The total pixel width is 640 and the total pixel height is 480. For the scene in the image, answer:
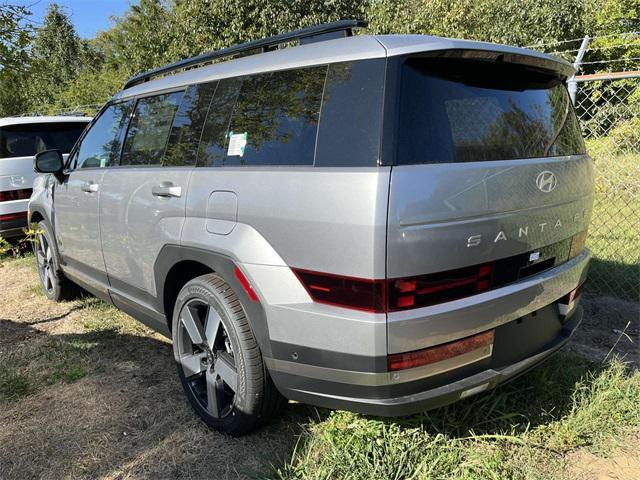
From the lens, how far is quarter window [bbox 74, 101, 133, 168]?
11.5 feet

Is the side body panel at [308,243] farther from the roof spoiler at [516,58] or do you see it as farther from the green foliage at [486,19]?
the green foliage at [486,19]

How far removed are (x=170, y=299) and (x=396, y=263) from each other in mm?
1646

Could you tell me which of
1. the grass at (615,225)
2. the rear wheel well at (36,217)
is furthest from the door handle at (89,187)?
the grass at (615,225)

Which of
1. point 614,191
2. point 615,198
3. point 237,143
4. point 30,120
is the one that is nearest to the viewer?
point 237,143

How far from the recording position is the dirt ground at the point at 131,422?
94.8 inches

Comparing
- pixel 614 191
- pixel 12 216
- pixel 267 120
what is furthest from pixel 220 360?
pixel 614 191

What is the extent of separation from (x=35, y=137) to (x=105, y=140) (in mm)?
3572

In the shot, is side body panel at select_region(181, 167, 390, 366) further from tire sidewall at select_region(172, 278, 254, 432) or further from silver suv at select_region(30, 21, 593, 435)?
tire sidewall at select_region(172, 278, 254, 432)

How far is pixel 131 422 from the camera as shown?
2.79 m

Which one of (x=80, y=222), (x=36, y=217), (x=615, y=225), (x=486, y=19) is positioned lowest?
(x=615, y=225)

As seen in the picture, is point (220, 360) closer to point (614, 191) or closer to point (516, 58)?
point (516, 58)

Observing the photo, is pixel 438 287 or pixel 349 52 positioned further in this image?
pixel 349 52

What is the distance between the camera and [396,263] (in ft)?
5.77

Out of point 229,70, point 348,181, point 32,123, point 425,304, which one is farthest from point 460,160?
point 32,123
